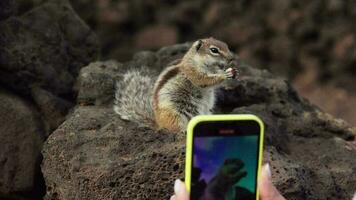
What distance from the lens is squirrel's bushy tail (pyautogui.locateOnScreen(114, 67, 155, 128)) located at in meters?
3.59

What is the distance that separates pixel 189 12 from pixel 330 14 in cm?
154

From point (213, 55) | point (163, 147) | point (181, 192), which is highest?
point (213, 55)

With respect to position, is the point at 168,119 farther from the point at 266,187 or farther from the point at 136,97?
the point at 266,187

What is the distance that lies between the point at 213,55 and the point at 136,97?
0.43 metres

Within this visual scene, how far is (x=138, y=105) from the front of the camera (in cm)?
365

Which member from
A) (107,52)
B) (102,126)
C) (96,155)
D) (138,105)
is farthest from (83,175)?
(107,52)

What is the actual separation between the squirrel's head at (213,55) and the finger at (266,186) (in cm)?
132

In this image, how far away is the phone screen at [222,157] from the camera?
2.21m

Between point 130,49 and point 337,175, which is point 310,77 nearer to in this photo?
Result: point 130,49

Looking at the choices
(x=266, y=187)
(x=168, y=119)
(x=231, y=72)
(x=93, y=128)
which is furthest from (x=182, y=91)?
(x=266, y=187)

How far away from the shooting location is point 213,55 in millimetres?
3596

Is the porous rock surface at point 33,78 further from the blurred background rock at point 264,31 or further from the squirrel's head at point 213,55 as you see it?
the blurred background rock at point 264,31

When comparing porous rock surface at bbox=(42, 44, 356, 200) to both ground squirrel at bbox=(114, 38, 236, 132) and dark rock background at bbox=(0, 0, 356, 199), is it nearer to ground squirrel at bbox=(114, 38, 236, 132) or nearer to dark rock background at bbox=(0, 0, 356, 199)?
dark rock background at bbox=(0, 0, 356, 199)

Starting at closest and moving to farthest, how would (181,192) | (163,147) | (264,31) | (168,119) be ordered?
1. (181,192)
2. (163,147)
3. (168,119)
4. (264,31)
